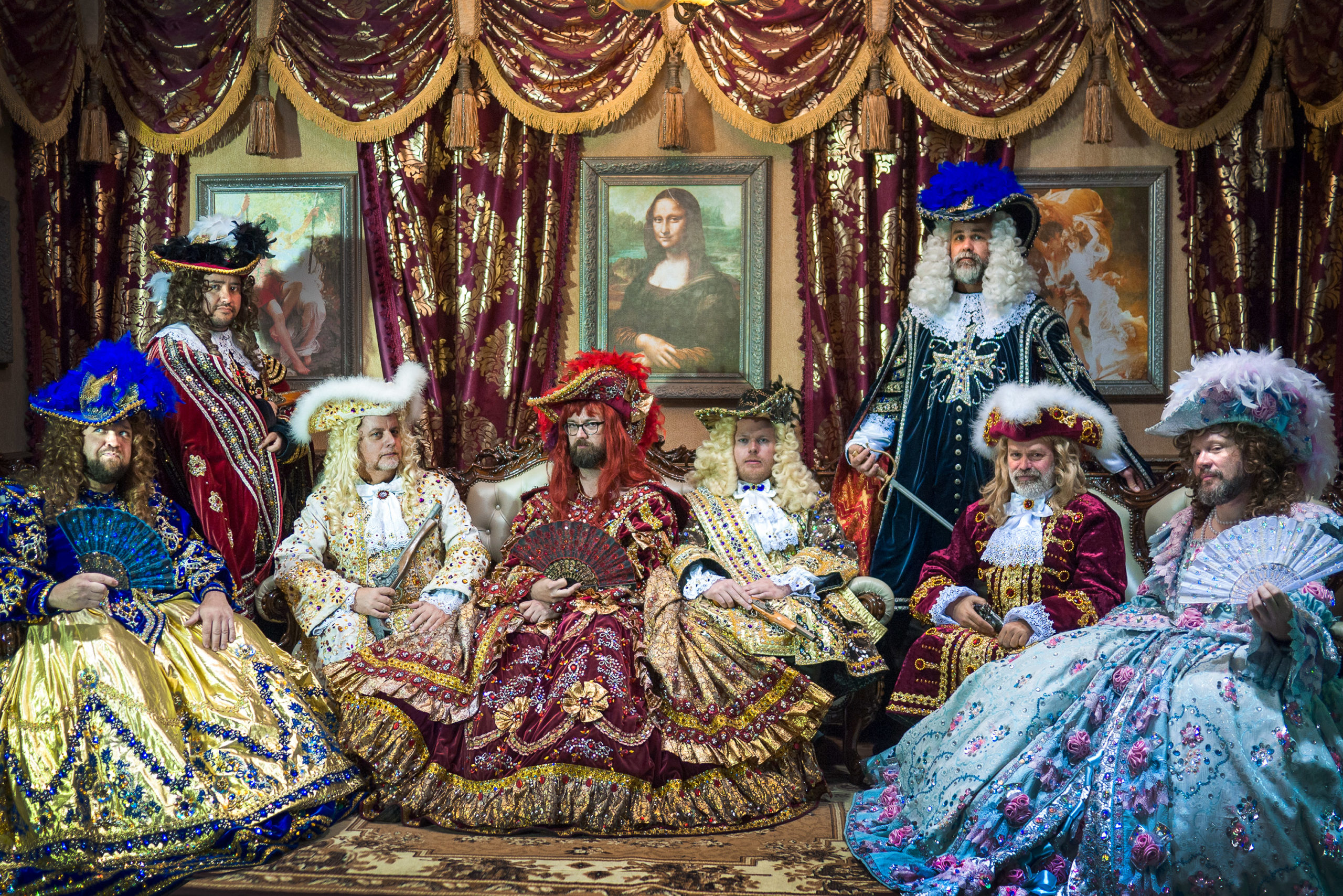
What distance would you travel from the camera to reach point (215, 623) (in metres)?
4.15

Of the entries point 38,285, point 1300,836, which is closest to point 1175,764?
point 1300,836

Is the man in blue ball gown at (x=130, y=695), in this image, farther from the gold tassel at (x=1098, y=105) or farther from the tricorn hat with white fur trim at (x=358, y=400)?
the gold tassel at (x=1098, y=105)

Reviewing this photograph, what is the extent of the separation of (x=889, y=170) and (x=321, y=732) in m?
3.55

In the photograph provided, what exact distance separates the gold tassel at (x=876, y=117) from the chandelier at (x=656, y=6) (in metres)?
0.70

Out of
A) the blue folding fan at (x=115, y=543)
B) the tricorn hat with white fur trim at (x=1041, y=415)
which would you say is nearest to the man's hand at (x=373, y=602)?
the blue folding fan at (x=115, y=543)

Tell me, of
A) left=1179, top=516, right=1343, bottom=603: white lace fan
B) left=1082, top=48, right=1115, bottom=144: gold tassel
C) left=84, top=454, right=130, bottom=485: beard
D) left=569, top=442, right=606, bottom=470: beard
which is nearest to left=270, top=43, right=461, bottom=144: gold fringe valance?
left=569, top=442, right=606, bottom=470: beard

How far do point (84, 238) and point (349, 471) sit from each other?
229 cm

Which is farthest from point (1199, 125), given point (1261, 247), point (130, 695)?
point (130, 695)

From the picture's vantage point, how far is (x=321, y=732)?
4.12m

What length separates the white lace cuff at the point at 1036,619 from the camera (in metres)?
3.98

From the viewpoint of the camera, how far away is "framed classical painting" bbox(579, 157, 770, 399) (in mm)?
5879

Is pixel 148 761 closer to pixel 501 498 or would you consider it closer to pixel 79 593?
pixel 79 593

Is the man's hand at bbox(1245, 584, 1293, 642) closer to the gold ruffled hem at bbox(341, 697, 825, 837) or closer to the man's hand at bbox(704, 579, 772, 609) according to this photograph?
the gold ruffled hem at bbox(341, 697, 825, 837)

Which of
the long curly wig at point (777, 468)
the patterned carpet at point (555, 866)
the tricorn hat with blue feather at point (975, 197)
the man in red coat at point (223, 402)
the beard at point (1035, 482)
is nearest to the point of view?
the patterned carpet at point (555, 866)
